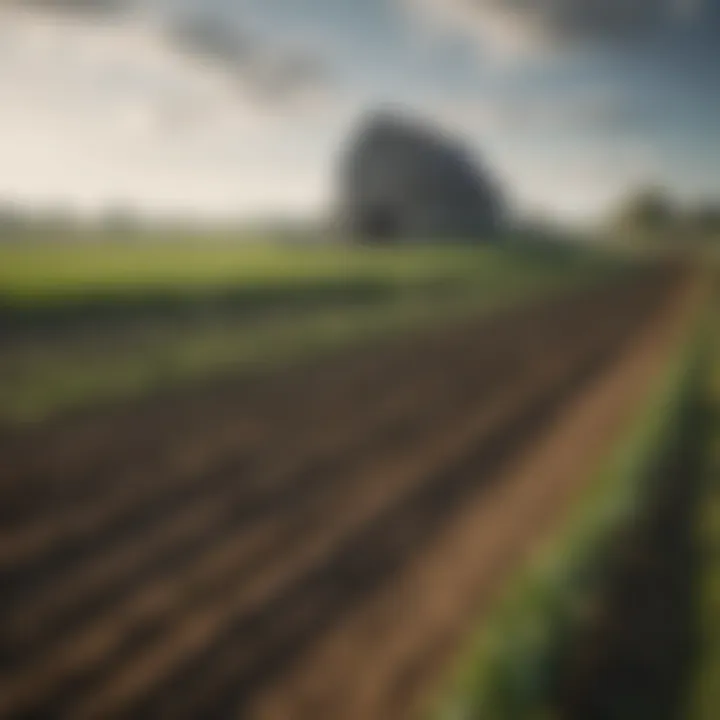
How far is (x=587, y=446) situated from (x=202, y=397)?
4868mm

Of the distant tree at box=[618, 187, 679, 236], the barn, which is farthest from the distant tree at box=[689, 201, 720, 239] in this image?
the barn

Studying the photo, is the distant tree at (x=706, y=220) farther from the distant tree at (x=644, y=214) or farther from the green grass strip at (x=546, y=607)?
the green grass strip at (x=546, y=607)

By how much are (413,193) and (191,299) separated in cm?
387

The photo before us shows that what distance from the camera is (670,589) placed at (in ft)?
17.0

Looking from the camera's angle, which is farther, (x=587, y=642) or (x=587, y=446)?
(x=587, y=446)

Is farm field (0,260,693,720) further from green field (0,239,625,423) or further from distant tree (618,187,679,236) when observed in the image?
distant tree (618,187,679,236)

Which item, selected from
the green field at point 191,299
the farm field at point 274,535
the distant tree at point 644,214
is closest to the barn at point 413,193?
the green field at point 191,299

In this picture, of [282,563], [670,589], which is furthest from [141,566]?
[670,589]

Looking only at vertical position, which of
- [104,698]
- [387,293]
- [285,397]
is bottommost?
[104,698]

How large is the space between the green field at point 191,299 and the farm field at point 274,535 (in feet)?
3.58

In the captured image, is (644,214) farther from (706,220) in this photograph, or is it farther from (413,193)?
(413,193)

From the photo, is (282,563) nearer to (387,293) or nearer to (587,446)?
(587,446)

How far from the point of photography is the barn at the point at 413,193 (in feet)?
26.4

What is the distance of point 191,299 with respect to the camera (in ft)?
37.4
